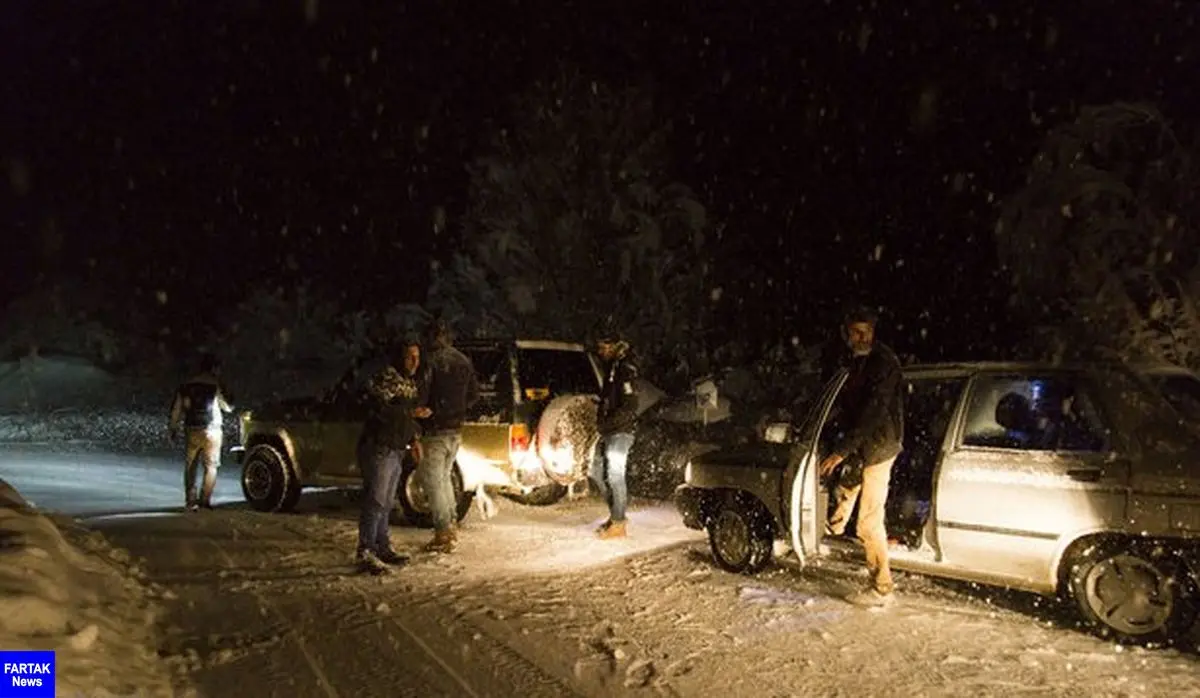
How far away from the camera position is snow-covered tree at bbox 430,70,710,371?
2038cm

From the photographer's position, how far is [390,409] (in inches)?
323

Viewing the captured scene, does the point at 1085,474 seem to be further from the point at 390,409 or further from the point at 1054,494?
the point at 390,409

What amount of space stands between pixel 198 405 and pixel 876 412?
303 inches

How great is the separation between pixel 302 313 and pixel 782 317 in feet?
51.3

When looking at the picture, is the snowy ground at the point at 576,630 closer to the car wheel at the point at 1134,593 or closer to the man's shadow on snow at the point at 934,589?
the man's shadow on snow at the point at 934,589

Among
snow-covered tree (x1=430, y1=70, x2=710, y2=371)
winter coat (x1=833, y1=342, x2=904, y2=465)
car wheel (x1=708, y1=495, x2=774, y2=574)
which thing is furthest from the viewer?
snow-covered tree (x1=430, y1=70, x2=710, y2=371)

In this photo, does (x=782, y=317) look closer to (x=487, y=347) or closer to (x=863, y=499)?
(x=487, y=347)

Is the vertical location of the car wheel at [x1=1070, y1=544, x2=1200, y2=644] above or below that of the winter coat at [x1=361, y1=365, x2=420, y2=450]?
below

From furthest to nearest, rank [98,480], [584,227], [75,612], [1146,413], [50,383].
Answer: [50,383] < [584,227] < [98,480] < [1146,413] < [75,612]

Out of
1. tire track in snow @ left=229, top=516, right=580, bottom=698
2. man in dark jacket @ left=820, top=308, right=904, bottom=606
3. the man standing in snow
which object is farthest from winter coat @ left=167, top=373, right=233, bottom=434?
man in dark jacket @ left=820, top=308, right=904, bottom=606

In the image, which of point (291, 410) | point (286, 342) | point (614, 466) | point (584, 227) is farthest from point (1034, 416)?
point (286, 342)

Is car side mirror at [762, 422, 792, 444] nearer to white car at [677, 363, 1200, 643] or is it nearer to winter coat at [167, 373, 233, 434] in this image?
white car at [677, 363, 1200, 643]

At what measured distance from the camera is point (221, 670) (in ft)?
18.0

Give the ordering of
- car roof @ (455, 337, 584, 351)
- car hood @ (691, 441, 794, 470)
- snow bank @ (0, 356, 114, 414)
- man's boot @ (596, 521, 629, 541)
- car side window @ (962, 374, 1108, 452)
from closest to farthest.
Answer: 1. car side window @ (962, 374, 1108, 452)
2. car hood @ (691, 441, 794, 470)
3. man's boot @ (596, 521, 629, 541)
4. car roof @ (455, 337, 584, 351)
5. snow bank @ (0, 356, 114, 414)
